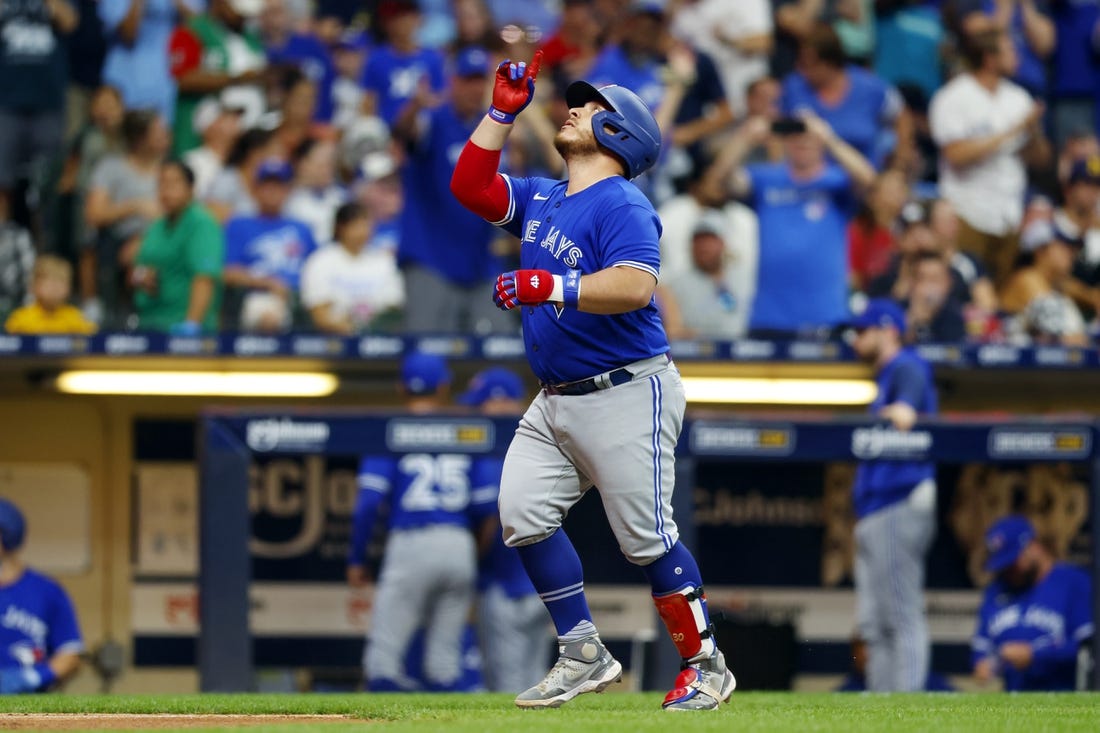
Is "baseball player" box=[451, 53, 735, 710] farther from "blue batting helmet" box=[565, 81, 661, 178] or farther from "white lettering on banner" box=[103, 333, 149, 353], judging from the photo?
"white lettering on banner" box=[103, 333, 149, 353]

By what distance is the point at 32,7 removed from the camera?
10.2 metres

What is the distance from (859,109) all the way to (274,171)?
3427mm

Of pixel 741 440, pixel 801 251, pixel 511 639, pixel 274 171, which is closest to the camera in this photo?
pixel 741 440

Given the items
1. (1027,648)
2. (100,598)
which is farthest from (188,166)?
(1027,648)

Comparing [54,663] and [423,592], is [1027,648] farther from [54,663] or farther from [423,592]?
[54,663]

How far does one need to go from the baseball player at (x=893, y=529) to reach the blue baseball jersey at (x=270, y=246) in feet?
10.3

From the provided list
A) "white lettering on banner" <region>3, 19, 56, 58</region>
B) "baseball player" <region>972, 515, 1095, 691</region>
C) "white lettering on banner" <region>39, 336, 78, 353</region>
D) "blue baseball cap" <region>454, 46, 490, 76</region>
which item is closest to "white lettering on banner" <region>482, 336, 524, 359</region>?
"blue baseball cap" <region>454, 46, 490, 76</region>

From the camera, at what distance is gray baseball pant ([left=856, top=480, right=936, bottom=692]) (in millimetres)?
7758

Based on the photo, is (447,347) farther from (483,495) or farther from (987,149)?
(987,149)

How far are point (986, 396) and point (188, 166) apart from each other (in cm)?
452

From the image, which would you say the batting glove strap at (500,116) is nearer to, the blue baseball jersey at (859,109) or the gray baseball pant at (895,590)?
the gray baseball pant at (895,590)

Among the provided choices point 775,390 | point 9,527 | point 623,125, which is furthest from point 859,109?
point 623,125

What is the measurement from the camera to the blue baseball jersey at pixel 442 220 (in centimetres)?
927

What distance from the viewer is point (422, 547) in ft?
26.6
